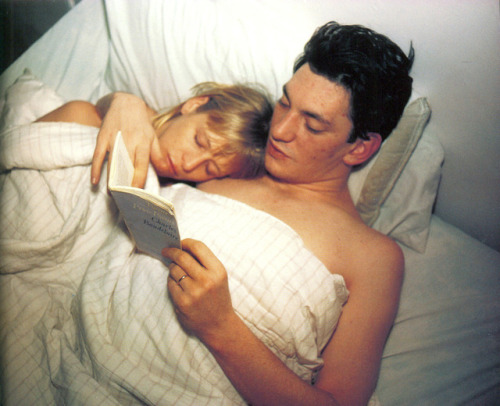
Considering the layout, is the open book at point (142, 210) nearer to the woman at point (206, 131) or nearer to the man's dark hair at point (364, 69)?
the woman at point (206, 131)

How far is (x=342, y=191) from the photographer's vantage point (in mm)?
1290

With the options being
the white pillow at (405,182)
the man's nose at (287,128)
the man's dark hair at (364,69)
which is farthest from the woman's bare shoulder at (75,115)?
the white pillow at (405,182)

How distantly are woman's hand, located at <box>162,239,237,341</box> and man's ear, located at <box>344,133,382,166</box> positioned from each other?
0.69m

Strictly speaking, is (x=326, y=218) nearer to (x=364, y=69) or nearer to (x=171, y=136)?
(x=364, y=69)

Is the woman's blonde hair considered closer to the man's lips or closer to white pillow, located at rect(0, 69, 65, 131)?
the man's lips

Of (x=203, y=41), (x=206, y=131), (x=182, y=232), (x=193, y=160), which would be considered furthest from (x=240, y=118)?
(x=182, y=232)

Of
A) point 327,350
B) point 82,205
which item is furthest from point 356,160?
point 82,205

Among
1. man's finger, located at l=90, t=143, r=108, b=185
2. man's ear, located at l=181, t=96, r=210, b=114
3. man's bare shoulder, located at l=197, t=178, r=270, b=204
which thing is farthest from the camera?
man's ear, located at l=181, t=96, r=210, b=114

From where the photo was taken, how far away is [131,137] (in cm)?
106

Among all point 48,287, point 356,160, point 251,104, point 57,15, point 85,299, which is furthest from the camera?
point 57,15

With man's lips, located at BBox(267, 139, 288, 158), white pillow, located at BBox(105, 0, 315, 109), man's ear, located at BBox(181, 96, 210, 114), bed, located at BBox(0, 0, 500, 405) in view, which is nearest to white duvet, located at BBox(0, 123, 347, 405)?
bed, located at BBox(0, 0, 500, 405)

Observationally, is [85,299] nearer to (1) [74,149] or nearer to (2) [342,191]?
(1) [74,149]

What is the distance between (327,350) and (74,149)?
102 centimetres

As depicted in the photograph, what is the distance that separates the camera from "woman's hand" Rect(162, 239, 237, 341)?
754 mm
